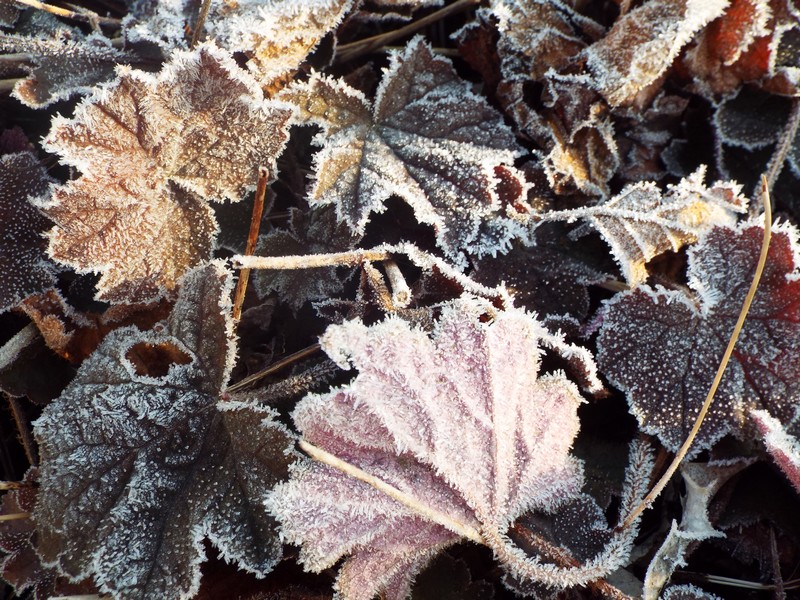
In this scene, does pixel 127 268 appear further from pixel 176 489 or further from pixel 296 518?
pixel 296 518

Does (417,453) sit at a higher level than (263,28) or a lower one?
lower

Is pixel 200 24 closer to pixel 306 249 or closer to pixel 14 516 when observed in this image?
pixel 306 249

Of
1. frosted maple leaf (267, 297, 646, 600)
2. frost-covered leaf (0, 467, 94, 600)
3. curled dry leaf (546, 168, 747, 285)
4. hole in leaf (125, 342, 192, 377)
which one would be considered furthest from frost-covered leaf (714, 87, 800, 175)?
frost-covered leaf (0, 467, 94, 600)

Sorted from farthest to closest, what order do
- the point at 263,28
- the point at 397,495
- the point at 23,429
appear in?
the point at 23,429 < the point at 263,28 < the point at 397,495

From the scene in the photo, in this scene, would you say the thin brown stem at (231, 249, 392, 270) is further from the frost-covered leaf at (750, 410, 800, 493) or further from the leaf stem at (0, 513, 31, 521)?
the frost-covered leaf at (750, 410, 800, 493)

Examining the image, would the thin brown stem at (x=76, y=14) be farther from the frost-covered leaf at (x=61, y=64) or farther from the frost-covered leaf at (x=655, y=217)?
the frost-covered leaf at (x=655, y=217)

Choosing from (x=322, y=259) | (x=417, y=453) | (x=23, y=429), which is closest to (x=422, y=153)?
(x=322, y=259)

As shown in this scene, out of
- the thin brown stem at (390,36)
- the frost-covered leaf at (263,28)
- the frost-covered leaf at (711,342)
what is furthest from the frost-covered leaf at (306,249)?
the frost-covered leaf at (711,342)
